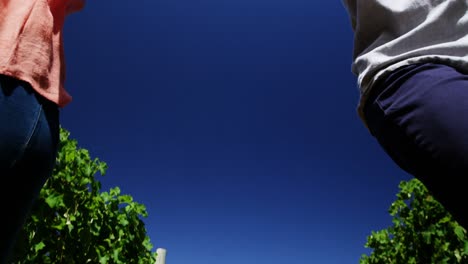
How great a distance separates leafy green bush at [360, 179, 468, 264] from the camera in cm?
758

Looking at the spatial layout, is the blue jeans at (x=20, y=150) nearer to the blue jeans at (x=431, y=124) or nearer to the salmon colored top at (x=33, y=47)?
the salmon colored top at (x=33, y=47)

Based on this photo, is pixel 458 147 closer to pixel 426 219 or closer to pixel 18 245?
pixel 18 245

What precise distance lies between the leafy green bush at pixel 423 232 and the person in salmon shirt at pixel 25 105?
24.1 feet

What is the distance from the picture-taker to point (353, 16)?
4.71 ft

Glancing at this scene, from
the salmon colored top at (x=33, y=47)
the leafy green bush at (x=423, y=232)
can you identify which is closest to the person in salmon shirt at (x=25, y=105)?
the salmon colored top at (x=33, y=47)

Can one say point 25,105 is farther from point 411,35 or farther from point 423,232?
point 423,232

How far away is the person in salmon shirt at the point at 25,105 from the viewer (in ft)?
3.97

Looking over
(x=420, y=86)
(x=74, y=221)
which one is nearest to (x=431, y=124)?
(x=420, y=86)

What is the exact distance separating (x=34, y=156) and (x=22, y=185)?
0.09 m

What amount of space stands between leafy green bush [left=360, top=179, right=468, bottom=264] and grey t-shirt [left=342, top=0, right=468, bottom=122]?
273 inches

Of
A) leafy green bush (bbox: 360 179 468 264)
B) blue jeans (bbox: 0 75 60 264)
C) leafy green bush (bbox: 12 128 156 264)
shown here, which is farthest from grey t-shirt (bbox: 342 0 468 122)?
leafy green bush (bbox: 360 179 468 264)

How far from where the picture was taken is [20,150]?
1.21 m

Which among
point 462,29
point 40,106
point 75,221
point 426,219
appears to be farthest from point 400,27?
point 426,219

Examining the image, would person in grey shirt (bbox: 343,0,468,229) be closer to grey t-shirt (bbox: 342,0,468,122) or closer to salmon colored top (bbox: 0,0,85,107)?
grey t-shirt (bbox: 342,0,468,122)
